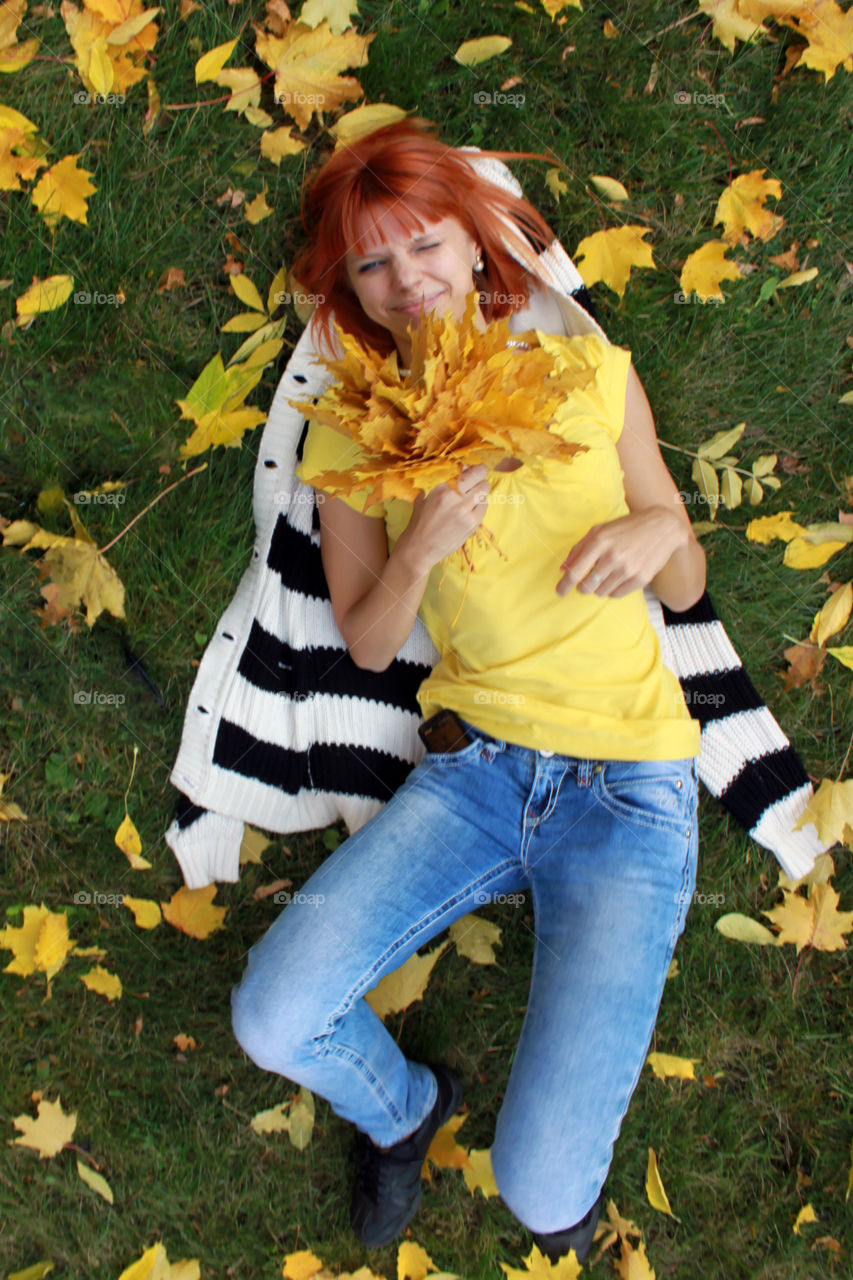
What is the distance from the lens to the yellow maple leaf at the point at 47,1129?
101 inches

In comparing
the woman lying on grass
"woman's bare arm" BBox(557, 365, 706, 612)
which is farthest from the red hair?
"woman's bare arm" BBox(557, 365, 706, 612)

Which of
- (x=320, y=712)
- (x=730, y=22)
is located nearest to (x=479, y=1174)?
(x=320, y=712)

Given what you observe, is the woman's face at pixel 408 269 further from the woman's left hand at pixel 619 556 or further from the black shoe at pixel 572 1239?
the black shoe at pixel 572 1239

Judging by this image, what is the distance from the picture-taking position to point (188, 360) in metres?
2.51

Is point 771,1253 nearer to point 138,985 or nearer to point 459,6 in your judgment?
point 138,985

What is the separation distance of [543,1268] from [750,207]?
3.28m

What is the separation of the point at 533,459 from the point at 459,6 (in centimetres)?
184

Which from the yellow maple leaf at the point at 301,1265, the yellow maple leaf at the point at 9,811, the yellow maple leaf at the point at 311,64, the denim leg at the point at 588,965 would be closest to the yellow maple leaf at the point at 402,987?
the denim leg at the point at 588,965

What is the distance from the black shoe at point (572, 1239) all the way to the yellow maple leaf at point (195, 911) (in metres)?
1.28

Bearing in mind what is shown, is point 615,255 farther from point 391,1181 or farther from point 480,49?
point 391,1181

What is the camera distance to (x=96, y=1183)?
253 cm

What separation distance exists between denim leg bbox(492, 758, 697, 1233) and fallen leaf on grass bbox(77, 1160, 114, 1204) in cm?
134

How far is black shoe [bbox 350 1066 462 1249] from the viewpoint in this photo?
7.69 feet

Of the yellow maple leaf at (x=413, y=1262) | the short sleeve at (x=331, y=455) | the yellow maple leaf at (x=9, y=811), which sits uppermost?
the short sleeve at (x=331, y=455)
